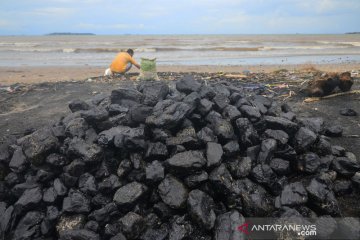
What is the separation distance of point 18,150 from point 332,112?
23.9 ft

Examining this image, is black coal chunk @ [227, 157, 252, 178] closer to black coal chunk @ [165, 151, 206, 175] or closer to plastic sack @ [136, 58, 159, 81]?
black coal chunk @ [165, 151, 206, 175]

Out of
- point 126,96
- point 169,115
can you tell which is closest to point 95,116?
point 126,96

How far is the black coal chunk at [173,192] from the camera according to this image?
447cm

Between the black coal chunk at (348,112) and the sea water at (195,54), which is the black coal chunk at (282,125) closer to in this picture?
the black coal chunk at (348,112)

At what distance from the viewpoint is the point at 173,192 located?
4559mm

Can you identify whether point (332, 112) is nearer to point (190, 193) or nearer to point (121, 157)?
point (190, 193)

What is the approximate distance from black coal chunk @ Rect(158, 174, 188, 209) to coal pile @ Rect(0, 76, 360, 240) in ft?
0.05

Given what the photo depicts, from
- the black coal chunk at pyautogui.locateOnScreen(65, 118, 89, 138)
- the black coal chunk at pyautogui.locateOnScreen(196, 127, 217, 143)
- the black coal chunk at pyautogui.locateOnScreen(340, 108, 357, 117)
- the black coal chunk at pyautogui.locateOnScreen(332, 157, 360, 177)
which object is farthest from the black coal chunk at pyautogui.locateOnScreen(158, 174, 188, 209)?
the black coal chunk at pyautogui.locateOnScreen(340, 108, 357, 117)

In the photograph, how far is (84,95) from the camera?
398 inches

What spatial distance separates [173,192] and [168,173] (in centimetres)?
36

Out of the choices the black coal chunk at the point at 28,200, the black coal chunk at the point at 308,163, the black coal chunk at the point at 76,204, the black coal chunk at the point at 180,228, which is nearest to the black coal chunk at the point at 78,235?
the black coal chunk at the point at 76,204

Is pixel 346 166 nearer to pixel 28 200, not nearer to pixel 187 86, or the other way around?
pixel 187 86

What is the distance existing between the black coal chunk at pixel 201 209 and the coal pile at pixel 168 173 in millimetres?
16

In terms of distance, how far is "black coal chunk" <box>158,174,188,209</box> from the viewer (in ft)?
14.7
